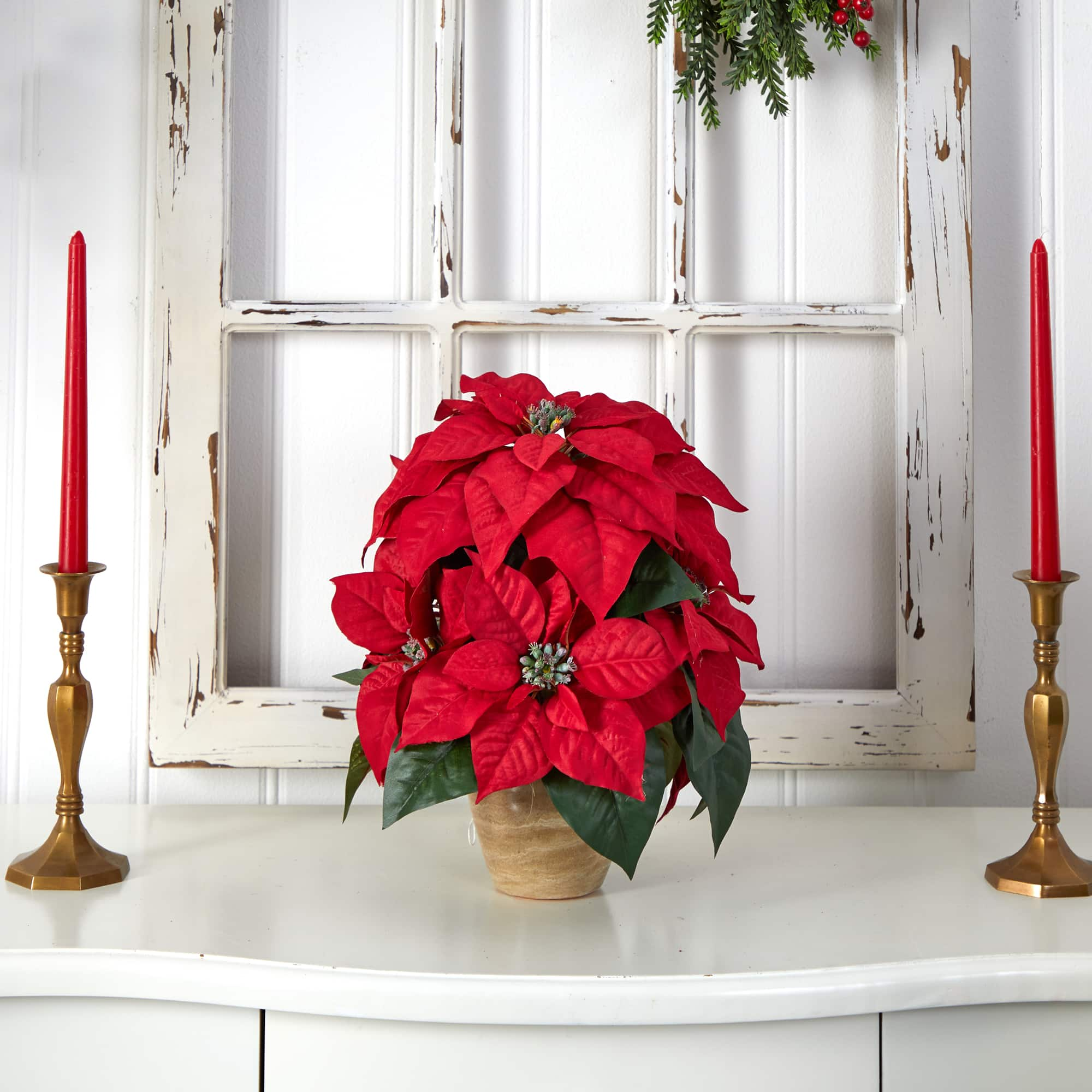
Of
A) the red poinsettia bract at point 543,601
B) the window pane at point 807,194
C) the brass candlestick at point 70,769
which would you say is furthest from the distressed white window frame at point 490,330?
the red poinsettia bract at point 543,601

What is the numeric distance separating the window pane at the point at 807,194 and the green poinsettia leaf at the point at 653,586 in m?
0.40

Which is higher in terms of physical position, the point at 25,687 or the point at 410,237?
the point at 410,237

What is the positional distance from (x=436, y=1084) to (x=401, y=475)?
365 millimetres

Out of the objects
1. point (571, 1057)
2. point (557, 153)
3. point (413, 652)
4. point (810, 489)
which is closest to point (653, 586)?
point (413, 652)

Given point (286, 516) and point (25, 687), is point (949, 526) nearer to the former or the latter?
point (286, 516)

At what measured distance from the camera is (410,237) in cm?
88

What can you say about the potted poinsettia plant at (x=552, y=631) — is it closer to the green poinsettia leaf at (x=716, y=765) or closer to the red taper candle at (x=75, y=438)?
the green poinsettia leaf at (x=716, y=765)

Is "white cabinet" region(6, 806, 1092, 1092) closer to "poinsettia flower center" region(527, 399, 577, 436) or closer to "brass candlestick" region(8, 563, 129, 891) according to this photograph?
"brass candlestick" region(8, 563, 129, 891)

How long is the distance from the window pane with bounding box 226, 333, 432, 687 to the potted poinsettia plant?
0.91 ft

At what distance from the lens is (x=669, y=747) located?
60 cm

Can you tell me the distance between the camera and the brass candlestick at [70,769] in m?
0.66

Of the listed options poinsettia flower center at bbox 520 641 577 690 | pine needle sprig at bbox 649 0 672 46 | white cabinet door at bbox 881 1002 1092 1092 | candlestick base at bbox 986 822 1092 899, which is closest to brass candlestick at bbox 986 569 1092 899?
candlestick base at bbox 986 822 1092 899

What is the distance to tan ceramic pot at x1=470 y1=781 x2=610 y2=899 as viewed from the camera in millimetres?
607

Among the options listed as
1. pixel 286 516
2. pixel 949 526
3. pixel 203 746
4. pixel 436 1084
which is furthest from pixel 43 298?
pixel 949 526
